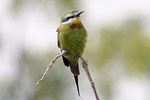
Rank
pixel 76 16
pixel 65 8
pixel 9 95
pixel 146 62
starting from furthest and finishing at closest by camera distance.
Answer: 1. pixel 146 62
2. pixel 9 95
3. pixel 65 8
4. pixel 76 16

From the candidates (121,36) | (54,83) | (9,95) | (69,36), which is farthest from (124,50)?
(69,36)

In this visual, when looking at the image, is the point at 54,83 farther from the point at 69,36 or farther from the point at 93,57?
the point at 69,36

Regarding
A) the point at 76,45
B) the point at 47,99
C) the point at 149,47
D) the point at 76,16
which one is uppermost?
the point at 76,16

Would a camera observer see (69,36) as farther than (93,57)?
No

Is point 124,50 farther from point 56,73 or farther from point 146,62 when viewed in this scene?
point 56,73

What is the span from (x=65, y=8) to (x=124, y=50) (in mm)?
2047

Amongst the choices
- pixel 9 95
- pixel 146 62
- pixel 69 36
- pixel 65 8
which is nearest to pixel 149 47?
pixel 146 62

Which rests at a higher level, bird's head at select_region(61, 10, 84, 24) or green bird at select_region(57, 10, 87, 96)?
bird's head at select_region(61, 10, 84, 24)

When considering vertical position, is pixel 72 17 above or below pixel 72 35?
above

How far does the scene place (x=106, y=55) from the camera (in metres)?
7.41

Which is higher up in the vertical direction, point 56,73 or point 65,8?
point 65,8

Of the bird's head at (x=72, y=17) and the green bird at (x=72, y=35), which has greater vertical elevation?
the bird's head at (x=72, y=17)

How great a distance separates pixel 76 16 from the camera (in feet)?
8.52

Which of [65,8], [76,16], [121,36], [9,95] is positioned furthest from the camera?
[121,36]
